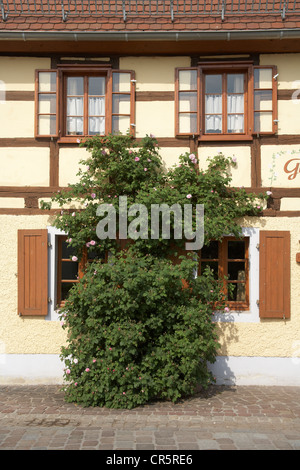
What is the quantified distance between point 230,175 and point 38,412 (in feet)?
13.6

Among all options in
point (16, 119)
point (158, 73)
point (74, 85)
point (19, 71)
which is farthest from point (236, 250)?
point (19, 71)

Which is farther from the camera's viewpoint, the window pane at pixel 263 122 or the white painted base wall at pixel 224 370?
the window pane at pixel 263 122

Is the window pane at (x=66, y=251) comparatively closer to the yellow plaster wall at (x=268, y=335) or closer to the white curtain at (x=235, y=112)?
the yellow plaster wall at (x=268, y=335)

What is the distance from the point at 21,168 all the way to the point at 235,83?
11.7 ft

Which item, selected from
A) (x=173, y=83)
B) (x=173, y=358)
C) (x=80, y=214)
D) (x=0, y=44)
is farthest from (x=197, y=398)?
(x=0, y=44)

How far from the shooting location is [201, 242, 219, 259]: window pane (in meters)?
5.85

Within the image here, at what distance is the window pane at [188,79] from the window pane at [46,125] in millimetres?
2014

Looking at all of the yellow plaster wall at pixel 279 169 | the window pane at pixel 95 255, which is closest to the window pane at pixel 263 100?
the yellow plaster wall at pixel 279 169

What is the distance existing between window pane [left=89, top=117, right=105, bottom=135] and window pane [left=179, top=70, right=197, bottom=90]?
1324mm

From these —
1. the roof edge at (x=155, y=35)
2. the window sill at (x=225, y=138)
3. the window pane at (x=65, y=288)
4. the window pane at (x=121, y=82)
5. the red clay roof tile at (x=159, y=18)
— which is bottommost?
the window pane at (x=65, y=288)

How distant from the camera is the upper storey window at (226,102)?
577 cm

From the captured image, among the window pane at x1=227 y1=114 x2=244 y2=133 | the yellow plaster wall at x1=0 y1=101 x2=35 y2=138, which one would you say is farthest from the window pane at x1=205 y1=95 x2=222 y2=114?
the yellow plaster wall at x1=0 y1=101 x2=35 y2=138

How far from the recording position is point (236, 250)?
5895 mm

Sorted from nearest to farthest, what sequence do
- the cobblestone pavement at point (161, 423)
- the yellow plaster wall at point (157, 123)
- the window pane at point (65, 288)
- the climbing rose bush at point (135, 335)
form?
the cobblestone pavement at point (161, 423) < the climbing rose bush at point (135, 335) < the yellow plaster wall at point (157, 123) < the window pane at point (65, 288)
